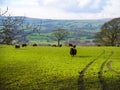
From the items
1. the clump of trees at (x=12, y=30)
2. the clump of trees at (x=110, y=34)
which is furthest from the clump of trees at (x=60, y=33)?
the clump of trees at (x=12, y=30)

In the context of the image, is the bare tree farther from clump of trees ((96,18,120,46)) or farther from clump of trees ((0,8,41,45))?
clump of trees ((96,18,120,46))

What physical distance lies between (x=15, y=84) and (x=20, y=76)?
4.18m

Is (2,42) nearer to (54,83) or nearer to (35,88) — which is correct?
(35,88)

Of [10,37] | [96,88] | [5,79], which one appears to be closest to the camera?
[10,37]

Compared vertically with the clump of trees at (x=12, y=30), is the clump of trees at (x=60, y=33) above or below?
below

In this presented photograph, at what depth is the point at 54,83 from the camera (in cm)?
2764

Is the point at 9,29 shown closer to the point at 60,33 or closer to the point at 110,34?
the point at 110,34

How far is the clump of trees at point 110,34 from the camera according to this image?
4889 inches

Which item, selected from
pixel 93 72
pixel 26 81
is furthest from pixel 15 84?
pixel 93 72

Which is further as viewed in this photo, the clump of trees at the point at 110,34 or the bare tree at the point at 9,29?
the clump of trees at the point at 110,34

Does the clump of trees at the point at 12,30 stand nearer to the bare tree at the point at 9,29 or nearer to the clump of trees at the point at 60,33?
the bare tree at the point at 9,29

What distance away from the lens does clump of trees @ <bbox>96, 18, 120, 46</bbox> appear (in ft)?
407

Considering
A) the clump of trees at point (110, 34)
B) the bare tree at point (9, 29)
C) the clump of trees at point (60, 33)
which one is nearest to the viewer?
the bare tree at point (9, 29)

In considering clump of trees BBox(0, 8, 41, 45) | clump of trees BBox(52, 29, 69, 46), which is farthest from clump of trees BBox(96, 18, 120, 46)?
clump of trees BBox(0, 8, 41, 45)
